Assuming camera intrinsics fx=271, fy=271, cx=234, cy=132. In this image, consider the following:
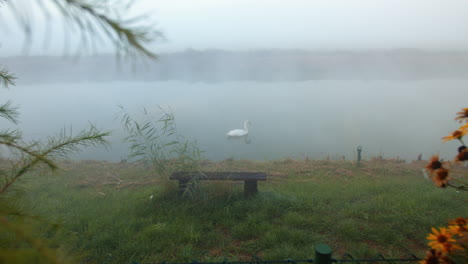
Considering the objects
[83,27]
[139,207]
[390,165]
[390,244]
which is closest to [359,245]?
[390,244]

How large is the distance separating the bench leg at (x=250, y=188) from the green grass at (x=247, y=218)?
11 centimetres

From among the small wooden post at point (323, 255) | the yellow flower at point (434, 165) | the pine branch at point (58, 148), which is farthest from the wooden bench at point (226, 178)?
the yellow flower at point (434, 165)

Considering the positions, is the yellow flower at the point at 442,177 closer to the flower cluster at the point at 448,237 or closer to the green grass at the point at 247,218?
the flower cluster at the point at 448,237

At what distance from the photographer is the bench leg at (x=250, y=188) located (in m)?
3.33

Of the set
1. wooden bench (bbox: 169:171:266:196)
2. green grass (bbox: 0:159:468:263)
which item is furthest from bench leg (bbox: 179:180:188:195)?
green grass (bbox: 0:159:468:263)

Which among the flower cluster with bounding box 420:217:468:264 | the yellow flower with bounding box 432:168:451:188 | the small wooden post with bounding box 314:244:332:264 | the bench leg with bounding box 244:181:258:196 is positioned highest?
the yellow flower with bounding box 432:168:451:188

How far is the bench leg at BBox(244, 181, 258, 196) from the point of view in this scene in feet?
10.9

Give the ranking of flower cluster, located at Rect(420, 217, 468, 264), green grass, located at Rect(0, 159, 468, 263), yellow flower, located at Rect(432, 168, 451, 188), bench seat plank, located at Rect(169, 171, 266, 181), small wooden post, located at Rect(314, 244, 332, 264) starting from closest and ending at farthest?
flower cluster, located at Rect(420, 217, 468, 264) → yellow flower, located at Rect(432, 168, 451, 188) → small wooden post, located at Rect(314, 244, 332, 264) → green grass, located at Rect(0, 159, 468, 263) → bench seat plank, located at Rect(169, 171, 266, 181)

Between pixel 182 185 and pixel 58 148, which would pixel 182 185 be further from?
pixel 58 148

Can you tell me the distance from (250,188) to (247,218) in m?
0.55

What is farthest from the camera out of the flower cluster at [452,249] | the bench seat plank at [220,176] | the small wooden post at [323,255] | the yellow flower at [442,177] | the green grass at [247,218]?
the bench seat plank at [220,176]

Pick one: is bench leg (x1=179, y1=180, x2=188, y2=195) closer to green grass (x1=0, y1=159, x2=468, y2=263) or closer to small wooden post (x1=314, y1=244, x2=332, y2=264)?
green grass (x1=0, y1=159, x2=468, y2=263)

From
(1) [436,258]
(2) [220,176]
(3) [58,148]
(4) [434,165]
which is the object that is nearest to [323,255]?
(1) [436,258]

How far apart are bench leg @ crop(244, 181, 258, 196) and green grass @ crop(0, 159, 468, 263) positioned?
4.5 inches
